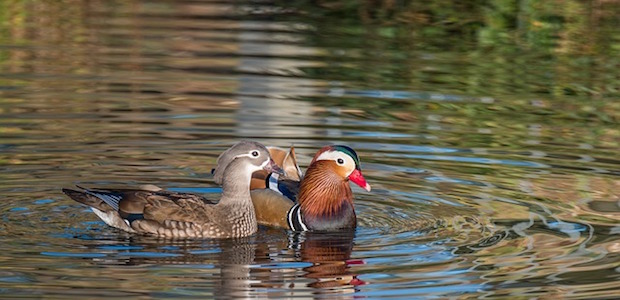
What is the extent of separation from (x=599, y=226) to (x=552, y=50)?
9.02 metres

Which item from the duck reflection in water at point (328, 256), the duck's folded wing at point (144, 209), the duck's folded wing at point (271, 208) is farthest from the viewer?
the duck's folded wing at point (271, 208)

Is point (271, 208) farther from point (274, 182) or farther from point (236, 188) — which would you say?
point (236, 188)

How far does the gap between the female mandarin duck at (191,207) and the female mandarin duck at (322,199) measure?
469 millimetres

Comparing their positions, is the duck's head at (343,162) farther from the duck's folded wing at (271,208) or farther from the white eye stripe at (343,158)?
the duck's folded wing at (271,208)

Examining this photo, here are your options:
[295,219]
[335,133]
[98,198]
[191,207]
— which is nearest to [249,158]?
[191,207]

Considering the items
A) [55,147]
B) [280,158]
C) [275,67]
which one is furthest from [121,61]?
[280,158]

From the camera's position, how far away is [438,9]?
77.7 feet

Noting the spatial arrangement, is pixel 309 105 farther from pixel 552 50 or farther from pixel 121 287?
pixel 121 287

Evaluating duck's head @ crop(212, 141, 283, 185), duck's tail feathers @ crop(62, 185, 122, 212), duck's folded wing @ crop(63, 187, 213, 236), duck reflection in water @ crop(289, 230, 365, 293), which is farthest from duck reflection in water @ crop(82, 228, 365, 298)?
duck's head @ crop(212, 141, 283, 185)

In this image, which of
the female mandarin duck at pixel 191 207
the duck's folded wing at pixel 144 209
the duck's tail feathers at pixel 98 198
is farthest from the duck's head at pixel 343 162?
the duck's tail feathers at pixel 98 198

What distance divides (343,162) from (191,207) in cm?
137

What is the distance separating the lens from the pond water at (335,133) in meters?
10.3

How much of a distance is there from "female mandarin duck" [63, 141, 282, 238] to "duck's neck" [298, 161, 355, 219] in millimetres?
496

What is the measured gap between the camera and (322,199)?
12.1m
